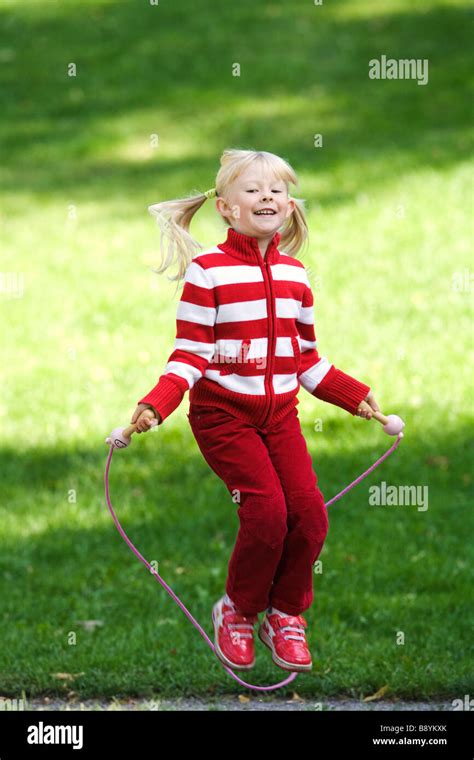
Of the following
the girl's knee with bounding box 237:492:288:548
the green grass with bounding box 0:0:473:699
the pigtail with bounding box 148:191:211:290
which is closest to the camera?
the girl's knee with bounding box 237:492:288:548

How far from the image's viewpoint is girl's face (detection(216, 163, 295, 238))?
13.8ft

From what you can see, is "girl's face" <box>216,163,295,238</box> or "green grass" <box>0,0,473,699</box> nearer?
"girl's face" <box>216,163,295,238</box>

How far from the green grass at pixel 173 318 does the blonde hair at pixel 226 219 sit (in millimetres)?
2500

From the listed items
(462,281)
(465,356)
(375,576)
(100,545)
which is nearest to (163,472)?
(100,545)

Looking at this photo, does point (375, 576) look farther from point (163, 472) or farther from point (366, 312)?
point (366, 312)

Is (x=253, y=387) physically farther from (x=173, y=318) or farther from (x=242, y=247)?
(x=173, y=318)

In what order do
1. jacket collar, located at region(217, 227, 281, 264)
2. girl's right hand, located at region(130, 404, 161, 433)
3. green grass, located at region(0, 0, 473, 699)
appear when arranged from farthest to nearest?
1. green grass, located at region(0, 0, 473, 699)
2. jacket collar, located at region(217, 227, 281, 264)
3. girl's right hand, located at region(130, 404, 161, 433)

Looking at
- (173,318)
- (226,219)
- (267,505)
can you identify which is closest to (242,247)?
(226,219)

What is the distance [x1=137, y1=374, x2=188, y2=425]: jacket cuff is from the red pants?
0.21 meters

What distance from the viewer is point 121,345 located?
10.5 metres

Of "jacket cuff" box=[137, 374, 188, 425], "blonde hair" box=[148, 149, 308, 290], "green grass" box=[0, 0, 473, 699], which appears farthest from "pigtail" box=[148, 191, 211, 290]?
"green grass" box=[0, 0, 473, 699]

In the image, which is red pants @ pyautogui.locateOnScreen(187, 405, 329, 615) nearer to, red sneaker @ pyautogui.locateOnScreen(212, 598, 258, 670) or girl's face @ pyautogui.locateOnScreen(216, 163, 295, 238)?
red sneaker @ pyautogui.locateOnScreen(212, 598, 258, 670)

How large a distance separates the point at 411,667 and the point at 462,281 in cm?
578

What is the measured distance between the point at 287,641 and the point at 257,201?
58.5 inches
